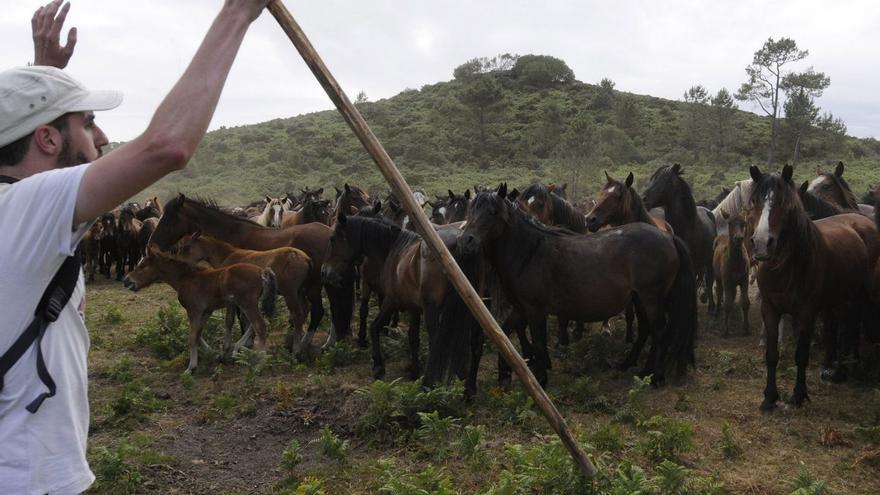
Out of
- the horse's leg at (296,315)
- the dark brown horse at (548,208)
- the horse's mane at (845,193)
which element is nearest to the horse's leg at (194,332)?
the horse's leg at (296,315)

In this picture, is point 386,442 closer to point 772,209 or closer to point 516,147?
point 772,209

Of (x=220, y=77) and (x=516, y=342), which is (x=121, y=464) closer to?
(x=220, y=77)

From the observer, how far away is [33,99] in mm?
1632

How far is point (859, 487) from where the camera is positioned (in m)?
4.90

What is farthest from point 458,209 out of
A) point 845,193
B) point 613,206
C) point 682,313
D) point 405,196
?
point 405,196

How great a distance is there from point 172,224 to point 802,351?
8936mm

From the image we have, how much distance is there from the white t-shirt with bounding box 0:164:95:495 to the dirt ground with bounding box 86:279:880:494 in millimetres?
3114

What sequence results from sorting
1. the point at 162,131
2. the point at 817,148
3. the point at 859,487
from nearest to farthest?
the point at 162,131
the point at 859,487
the point at 817,148

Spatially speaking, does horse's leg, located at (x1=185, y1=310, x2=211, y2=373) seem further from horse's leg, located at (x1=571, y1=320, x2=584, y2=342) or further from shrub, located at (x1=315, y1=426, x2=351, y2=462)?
horse's leg, located at (x1=571, y1=320, x2=584, y2=342)

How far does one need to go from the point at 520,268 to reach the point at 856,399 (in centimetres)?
397

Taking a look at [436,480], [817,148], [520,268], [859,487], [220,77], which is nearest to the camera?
[220,77]

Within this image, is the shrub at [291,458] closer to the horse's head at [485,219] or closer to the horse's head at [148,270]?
the horse's head at [485,219]

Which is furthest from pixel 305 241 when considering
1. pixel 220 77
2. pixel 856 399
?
pixel 220 77

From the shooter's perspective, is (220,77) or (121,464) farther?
(121,464)
